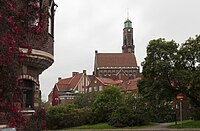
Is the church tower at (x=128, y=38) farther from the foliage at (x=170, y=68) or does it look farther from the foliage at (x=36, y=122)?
the foliage at (x=36, y=122)

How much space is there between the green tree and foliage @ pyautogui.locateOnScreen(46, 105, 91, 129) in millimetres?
9125

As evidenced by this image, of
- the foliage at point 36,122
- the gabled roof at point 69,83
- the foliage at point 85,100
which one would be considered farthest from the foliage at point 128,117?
the gabled roof at point 69,83

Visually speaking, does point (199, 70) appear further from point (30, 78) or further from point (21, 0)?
point (21, 0)

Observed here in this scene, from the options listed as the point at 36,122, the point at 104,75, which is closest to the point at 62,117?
the point at 36,122

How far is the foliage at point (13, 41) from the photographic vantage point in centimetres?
452

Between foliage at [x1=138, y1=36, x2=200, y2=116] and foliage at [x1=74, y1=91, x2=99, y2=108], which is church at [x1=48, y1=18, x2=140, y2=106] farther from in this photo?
foliage at [x1=138, y1=36, x2=200, y2=116]

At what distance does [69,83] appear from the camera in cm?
9675

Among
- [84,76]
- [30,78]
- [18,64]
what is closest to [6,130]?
[18,64]

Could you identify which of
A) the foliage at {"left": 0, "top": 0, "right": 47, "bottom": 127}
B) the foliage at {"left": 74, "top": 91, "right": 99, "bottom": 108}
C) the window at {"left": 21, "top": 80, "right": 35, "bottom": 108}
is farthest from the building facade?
the foliage at {"left": 74, "top": 91, "right": 99, "bottom": 108}

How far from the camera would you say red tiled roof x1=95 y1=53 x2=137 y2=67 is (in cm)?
10819

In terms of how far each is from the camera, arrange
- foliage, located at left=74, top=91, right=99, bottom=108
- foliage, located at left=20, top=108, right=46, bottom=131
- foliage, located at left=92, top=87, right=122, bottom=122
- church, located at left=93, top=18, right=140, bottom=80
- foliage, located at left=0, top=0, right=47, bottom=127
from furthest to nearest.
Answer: church, located at left=93, top=18, right=140, bottom=80, foliage, located at left=74, top=91, right=99, bottom=108, foliage, located at left=92, top=87, right=122, bottom=122, foliage, located at left=20, top=108, right=46, bottom=131, foliage, located at left=0, top=0, right=47, bottom=127

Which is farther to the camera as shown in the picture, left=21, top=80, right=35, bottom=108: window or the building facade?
left=21, top=80, right=35, bottom=108: window

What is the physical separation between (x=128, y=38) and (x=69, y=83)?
148ft

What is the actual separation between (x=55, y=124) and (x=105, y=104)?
657 centimetres
